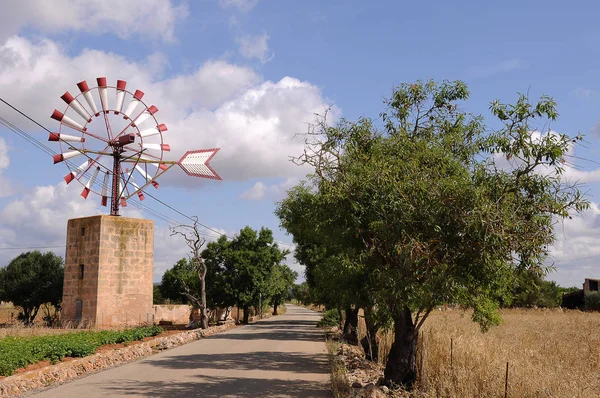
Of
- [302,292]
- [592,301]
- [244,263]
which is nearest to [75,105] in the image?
[244,263]

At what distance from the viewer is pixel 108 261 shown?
2947 centimetres

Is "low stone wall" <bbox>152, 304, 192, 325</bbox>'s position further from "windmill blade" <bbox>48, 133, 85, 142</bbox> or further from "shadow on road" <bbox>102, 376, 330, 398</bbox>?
"shadow on road" <bbox>102, 376, 330, 398</bbox>

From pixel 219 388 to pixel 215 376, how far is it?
205 cm

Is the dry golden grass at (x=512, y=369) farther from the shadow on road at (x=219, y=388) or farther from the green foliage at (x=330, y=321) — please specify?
the green foliage at (x=330, y=321)

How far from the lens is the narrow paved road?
1265 cm

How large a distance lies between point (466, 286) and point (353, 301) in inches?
197

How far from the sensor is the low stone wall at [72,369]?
12352 mm

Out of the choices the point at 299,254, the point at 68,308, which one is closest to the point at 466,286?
the point at 299,254

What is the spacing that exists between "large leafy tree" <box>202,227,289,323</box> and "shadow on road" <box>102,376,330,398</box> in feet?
93.3

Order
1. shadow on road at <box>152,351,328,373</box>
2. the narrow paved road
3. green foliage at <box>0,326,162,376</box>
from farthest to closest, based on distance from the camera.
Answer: shadow on road at <box>152,351,328,373</box>
green foliage at <box>0,326,162,376</box>
the narrow paved road

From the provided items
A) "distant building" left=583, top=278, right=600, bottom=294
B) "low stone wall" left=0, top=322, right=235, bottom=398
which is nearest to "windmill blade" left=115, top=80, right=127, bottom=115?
"low stone wall" left=0, top=322, right=235, bottom=398

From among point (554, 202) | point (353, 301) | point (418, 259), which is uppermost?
point (554, 202)

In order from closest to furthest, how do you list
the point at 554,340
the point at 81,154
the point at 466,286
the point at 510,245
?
the point at 510,245
the point at 466,286
the point at 554,340
the point at 81,154

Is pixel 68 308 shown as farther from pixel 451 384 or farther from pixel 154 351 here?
pixel 451 384
